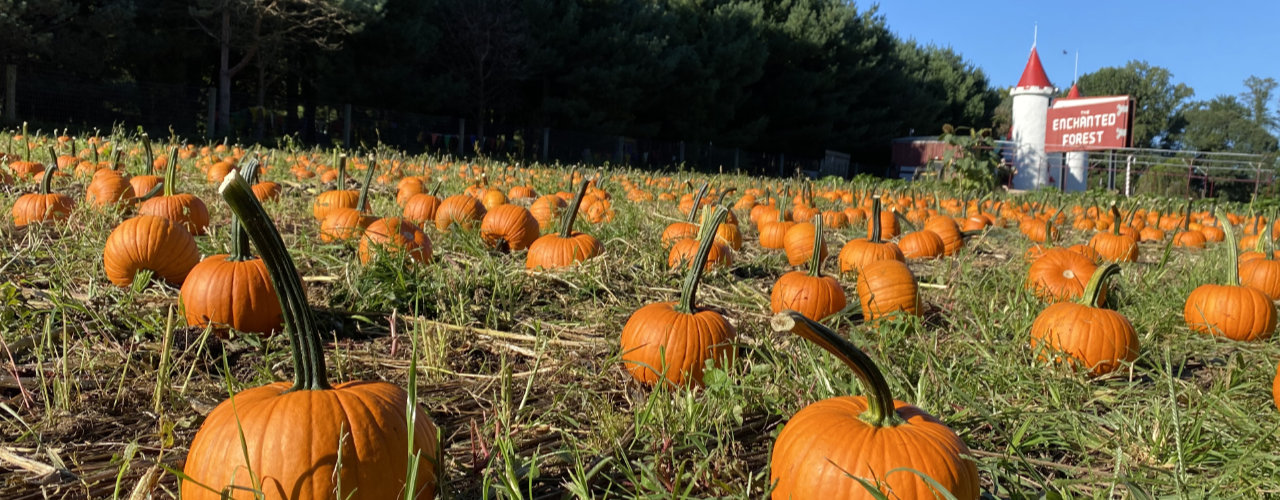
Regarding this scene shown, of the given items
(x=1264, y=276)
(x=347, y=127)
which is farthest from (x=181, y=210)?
(x=347, y=127)

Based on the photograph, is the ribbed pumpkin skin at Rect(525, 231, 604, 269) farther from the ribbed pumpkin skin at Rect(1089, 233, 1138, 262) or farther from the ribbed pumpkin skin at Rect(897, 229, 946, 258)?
the ribbed pumpkin skin at Rect(1089, 233, 1138, 262)

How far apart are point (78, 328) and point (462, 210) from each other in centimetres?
238

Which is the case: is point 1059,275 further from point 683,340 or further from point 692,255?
point 683,340

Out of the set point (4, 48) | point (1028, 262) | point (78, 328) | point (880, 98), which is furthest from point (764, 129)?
point (78, 328)

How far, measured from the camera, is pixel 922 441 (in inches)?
54.4

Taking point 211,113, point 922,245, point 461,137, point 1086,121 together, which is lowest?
point 922,245

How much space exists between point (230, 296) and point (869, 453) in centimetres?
184

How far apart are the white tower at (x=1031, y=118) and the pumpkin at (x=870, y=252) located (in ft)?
116

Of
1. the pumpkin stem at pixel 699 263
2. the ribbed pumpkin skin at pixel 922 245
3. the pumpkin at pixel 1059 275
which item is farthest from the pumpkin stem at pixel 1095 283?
the ribbed pumpkin skin at pixel 922 245

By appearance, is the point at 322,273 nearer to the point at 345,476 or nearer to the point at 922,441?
the point at 345,476

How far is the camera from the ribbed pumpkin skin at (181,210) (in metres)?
3.40

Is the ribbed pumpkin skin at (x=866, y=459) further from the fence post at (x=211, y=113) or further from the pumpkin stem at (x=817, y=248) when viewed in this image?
the fence post at (x=211, y=113)

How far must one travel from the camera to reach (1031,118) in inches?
1430

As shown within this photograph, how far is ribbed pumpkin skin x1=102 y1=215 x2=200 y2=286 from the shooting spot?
8.81 feet
